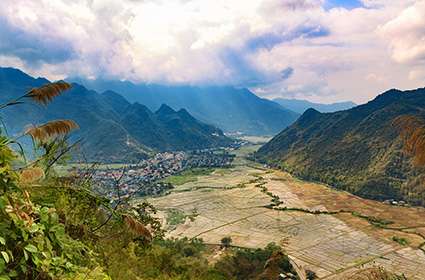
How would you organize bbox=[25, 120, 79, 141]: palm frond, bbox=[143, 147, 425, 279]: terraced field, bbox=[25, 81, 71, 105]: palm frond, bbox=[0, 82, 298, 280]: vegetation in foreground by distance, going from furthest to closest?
1. bbox=[143, 147, 425, 279]: terraced field
2. bbox=[25, 120, 79, 141]: palm frond
3. bbox=[25, 81, 71, 105]: palm frond
4. bbox=[0, 82, 298, 280]: vegetation in foreground

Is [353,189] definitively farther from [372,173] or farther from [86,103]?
[86,103]

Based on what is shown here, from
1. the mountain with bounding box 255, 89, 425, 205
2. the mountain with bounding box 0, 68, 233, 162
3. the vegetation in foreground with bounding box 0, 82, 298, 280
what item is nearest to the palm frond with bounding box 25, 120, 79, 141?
the vegetation in foreground with bounding box 0, 82, 298, 280

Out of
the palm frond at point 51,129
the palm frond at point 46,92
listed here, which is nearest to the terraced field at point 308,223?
the palm frond at point 51,129

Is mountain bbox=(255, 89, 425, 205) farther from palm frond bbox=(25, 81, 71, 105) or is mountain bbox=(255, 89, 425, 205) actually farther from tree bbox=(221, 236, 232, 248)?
palm frond bbox=(25, 81, 71, 105)

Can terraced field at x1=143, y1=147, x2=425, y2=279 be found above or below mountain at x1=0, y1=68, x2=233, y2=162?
below

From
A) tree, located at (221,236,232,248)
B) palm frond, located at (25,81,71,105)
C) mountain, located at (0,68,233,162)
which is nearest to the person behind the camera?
palm frond, located at (25,81,71,105)

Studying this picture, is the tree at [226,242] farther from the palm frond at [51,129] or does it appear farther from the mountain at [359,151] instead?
the palm frond at [51,129]

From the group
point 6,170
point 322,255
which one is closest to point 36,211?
point 6,170

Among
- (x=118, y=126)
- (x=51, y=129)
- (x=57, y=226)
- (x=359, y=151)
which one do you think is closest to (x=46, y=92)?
(x=51, y=129)
